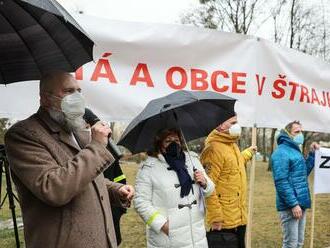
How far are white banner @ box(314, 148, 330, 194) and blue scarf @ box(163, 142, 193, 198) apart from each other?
9.37ft

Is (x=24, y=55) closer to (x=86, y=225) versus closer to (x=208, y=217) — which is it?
(x=86, y=225)

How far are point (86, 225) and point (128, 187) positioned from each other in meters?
0.45

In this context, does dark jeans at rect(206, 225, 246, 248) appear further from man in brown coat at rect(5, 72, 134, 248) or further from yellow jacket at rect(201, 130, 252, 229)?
man in brown coat at rect(5, 72, 134, 248)

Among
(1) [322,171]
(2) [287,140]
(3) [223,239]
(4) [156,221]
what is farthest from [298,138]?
(4) [156,221]

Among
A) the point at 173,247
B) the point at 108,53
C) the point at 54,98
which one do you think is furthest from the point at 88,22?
the point at 173,247

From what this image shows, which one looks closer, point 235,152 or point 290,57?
point 235,152

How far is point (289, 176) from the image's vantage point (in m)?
4.96

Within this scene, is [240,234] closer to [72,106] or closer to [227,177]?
[227,177]

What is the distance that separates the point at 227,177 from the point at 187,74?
102 cm

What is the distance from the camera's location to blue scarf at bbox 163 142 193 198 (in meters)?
3.27

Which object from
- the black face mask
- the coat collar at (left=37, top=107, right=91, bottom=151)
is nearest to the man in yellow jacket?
the black face mask

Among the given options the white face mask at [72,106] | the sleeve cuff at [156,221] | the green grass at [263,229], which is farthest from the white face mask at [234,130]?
the green grass at [263,229]

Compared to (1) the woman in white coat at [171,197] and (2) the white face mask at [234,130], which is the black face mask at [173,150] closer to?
(1) the woman in white coat at [171,197]

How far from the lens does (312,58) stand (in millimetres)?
5070
